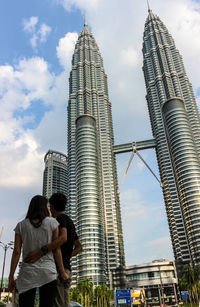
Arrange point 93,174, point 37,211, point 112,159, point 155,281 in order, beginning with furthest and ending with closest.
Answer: point 112,159 < point 93,174 < point 155,281 < point 37,211

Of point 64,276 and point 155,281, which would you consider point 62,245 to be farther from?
point 155,281

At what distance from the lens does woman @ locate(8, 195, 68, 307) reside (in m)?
3.86

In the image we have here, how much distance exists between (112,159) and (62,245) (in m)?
155

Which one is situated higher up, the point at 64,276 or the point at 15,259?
the point at 15,259

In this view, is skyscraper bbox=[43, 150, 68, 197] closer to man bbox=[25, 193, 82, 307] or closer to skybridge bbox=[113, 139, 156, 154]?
skybridge bbox=[113, 139, 156, 154]

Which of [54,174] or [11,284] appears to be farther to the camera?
[54,174]

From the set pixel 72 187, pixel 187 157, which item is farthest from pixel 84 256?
pixel 187 157

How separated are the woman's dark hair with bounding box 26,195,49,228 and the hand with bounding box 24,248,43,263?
411 millimetres

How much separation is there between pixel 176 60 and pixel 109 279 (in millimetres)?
145479

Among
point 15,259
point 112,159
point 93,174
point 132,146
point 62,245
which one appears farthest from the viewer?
point 132,146

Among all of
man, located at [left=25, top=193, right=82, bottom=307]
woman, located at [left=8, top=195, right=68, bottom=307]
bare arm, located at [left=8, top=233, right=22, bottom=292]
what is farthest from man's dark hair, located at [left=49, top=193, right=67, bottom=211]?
bare arm, located at [left=8, top=233, right=22, bottom=292]

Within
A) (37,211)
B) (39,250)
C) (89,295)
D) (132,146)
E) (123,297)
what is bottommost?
(89,295)

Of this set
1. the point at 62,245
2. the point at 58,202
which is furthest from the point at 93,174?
the point at 62,245

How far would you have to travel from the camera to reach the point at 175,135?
13412 cm
